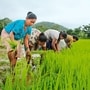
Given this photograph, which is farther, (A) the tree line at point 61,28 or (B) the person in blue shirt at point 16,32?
(A) the tree line at point 61,28

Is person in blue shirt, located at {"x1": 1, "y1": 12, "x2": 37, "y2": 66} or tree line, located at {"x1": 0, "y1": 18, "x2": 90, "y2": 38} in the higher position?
person in blue shirt, located at {"x1": 1, "y1": 12, "x2": 37, "y2": 66}

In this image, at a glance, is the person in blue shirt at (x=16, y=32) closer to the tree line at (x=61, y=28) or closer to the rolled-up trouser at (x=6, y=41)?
the rolled-up trouser at (x=6, y=41)

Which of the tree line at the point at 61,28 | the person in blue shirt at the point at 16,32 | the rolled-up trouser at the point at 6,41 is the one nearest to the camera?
the rolled-up trouser at the point at 6,41

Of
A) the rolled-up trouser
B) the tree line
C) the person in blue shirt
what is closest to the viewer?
the rolled-up trouser

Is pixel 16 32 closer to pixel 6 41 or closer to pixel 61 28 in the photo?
pixel 6 41

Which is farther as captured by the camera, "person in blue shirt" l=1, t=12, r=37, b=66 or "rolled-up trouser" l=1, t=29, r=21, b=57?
"person in blue shirt" l=1, t=12, r=37, b=66

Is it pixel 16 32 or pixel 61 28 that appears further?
pixel 61 28

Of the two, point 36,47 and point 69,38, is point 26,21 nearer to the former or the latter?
point 36,47

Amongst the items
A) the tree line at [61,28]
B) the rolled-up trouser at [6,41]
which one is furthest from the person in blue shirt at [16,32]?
the tree line at [61,28]

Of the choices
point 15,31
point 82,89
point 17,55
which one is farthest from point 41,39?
point 82,89

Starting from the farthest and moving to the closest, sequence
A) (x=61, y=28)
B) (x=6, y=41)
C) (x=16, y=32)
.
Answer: (x=61, y=28) < (x=16, y=32) < (x=6, y=41)

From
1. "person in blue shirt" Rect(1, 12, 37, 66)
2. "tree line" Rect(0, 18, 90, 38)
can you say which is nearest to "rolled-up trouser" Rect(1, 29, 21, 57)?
"person in blue shirt" Rect(1, 12, 37, 66)

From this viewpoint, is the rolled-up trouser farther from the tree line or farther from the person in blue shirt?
the tree line

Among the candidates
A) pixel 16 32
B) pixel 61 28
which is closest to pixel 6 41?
pixel 16 32
